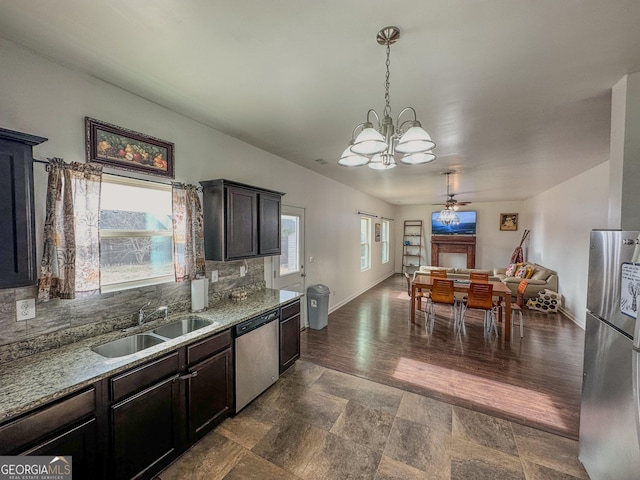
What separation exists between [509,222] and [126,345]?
33.4 ft

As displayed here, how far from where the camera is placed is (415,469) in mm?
1878

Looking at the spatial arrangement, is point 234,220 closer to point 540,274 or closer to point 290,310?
point 290,310

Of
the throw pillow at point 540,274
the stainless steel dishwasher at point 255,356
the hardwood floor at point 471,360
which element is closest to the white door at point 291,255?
A: the hardwood floor at point 471,360

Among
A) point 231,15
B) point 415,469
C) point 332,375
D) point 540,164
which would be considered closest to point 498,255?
point 540,164

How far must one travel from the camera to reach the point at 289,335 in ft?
10.1

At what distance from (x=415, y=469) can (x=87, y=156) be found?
3.25 meters

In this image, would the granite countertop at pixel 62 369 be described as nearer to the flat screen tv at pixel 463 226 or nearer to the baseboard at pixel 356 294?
the baseboard at pixel 356 294

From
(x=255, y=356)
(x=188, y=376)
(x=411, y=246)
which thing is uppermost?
(x=411, y=246)

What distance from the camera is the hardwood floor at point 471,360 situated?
102 inches

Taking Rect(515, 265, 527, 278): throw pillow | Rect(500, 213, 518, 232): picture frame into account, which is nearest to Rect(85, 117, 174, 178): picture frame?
Rect(515, 265, 527, 278): throw pillow

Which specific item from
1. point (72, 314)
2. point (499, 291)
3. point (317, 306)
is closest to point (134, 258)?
point (72, 314)

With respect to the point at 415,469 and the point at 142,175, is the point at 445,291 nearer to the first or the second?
the point at 415,469

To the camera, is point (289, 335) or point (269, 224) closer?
point (289, 335)

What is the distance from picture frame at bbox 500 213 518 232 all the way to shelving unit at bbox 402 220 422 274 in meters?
2.54
